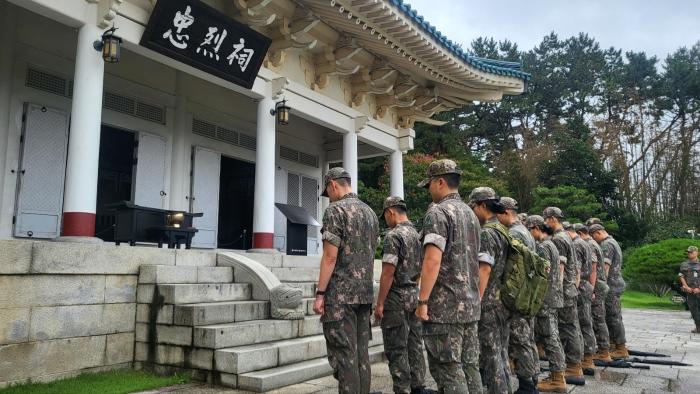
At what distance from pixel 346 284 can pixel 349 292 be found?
0.06 m

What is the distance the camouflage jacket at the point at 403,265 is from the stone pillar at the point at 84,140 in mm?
3262

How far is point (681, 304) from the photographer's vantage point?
19750 millimetres

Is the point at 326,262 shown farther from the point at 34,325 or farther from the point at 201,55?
the point at 201,55

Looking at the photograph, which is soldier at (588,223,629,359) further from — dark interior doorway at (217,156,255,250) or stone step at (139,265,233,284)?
dark interior doorway at (217,156,255,250)

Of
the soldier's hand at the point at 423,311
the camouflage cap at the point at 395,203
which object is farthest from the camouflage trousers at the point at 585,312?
the soldier's hand at the point at 423,311

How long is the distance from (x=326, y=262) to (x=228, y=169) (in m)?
7.21

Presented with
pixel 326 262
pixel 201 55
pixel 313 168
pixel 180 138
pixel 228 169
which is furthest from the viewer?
pixel 313 168

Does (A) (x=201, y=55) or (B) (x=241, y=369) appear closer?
(B) (x=241, y=369)

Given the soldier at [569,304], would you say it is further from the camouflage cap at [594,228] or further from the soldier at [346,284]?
the soldier at [346,284]

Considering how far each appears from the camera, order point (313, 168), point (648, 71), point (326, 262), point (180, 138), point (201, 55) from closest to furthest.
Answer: point (326, 262), point (201, 55), point (180, 138), point (313, 168), point (648, 71)

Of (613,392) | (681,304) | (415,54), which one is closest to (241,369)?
(613,392)

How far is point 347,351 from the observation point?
377 cm

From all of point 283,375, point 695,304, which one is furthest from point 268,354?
point 695,304

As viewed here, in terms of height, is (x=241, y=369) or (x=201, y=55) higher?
(x=201, y=55)
